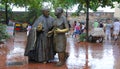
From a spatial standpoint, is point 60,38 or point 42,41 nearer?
point 60,38

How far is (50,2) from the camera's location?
1378 inches

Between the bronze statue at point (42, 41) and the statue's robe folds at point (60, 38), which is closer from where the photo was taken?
the statue's robe folds at point (60, 38)

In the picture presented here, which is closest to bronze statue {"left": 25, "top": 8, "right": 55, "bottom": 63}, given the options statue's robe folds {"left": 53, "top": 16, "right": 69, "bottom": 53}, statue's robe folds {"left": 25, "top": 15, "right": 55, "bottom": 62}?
statue's robe folds {"left": 25, "top": 15, "right": 55, "bottom": 62}

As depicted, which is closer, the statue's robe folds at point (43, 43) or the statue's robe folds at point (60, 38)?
the statue's robe folds at point (60, 38)

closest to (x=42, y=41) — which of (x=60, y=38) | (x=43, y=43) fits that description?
(x=43, y=43)

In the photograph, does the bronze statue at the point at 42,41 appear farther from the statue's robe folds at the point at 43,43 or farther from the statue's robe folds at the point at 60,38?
the statue's robe folds at the point at 60,38

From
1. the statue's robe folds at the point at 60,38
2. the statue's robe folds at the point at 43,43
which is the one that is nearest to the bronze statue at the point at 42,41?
the statue's robe folds at the point at 43,43

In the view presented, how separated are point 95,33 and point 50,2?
1681cm

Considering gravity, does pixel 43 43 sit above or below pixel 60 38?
below

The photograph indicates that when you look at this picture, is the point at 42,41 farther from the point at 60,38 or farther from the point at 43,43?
the point at 60,38

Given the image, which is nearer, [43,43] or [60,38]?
[60,38]

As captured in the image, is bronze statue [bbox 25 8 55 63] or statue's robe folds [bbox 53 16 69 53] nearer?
statue's robe folds [bbox 53 16 69 53]

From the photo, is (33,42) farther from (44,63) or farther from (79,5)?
(79,5)

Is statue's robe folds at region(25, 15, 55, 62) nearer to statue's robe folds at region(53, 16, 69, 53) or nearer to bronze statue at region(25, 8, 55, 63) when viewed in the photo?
bronze statue at region(25, 8, 55, 63)
